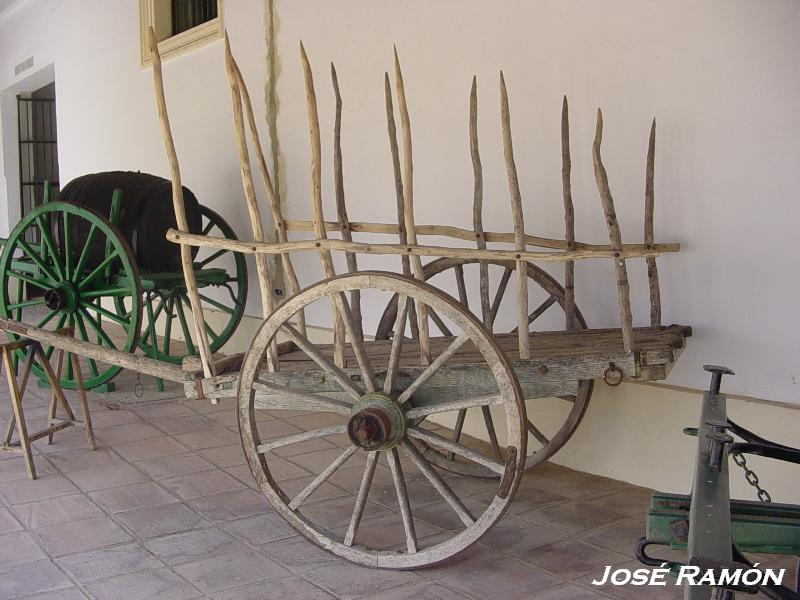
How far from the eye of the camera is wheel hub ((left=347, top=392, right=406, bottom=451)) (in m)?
2.98

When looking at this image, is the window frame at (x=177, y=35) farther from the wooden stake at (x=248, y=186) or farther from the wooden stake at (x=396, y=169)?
the wooden stake at (x=248, y=186)

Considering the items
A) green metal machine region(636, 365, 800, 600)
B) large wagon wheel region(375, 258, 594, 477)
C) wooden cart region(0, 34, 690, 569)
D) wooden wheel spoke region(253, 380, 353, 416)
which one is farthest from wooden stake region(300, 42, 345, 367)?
green metal machine region(636, 365, 800, 600)

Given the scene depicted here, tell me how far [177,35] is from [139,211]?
7.46 ft

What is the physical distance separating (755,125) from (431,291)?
155 centimetres

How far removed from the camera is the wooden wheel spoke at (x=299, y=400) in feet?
10.4

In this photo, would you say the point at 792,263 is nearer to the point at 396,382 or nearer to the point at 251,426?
the point at 396,382

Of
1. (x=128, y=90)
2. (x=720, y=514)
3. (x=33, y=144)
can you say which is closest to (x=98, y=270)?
(x=128, y=90)

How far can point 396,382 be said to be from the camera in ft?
10.3

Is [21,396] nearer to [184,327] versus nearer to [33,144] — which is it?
[184,327]

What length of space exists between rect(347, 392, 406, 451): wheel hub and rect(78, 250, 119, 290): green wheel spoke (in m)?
2.80

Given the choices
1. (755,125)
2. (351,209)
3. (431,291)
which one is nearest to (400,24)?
(351,209)

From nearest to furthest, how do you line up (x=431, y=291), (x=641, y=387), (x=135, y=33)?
(x=431, y=291), (x=641, y=387), (x=135, y=33)

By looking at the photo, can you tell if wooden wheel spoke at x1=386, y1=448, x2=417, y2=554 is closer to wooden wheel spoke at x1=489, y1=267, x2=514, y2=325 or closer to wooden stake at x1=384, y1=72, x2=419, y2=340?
wooden stake at x1=384, y1=72, x2=419, y2=340

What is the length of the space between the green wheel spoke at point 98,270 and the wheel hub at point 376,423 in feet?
9.19
